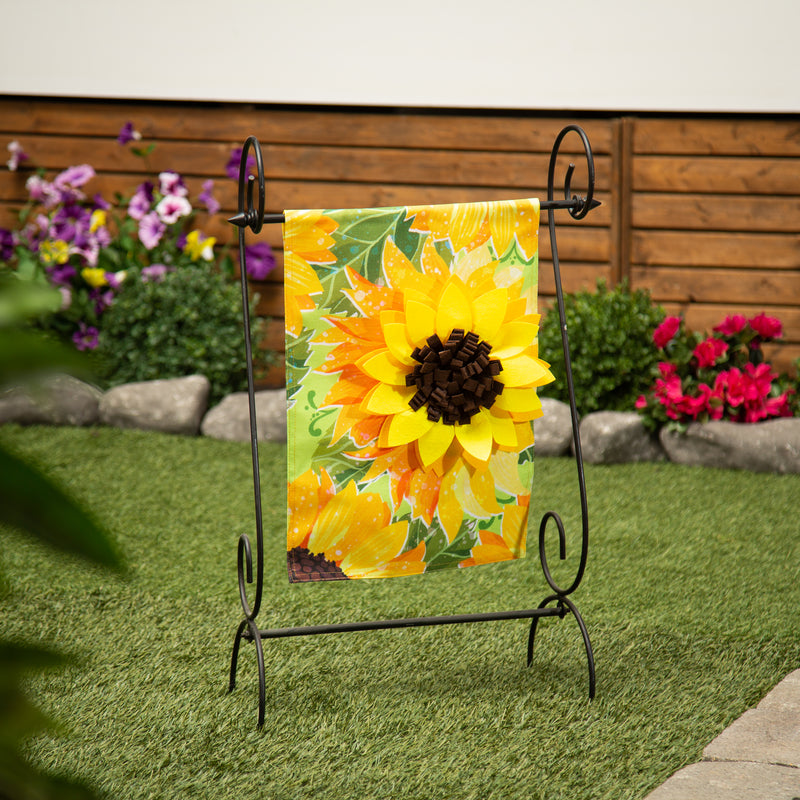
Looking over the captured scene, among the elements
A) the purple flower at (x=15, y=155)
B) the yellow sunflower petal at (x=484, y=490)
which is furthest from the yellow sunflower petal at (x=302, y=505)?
the purple flower at (x=15, y=155)

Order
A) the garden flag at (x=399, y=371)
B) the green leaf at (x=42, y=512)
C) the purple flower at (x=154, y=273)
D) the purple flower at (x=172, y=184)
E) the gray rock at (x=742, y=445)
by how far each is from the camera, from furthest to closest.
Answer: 1. the purple flower at (x=172, y=184)
2. the purple flower at (x=154, y=273)
3. the gray rock at (x=742, y=445)
4. the garden flag at (x=399, y=371)
5. the green leaf at (x=42, y=512)

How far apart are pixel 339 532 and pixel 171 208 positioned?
3323mm

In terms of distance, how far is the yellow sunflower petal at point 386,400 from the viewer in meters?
1.83

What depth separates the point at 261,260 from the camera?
15.6 ft

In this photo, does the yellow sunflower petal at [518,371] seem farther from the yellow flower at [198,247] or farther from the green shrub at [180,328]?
the yellow flower at [198,247]

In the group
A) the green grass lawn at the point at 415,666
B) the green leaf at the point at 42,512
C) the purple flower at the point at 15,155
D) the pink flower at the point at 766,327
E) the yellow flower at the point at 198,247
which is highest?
the purple flower at the point at 15,155

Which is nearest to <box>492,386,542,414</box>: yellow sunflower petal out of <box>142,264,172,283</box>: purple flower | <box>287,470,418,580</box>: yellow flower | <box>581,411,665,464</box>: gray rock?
<box>287,470,418,580</box>: yellow flower

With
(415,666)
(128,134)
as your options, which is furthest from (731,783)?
(128,134)

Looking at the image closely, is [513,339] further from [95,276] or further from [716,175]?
[95,276]

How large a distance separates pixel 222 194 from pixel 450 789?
3.95 m

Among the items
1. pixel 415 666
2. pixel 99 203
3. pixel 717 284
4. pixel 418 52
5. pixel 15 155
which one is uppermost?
pixel 418 52

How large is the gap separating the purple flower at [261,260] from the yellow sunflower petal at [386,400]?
3.08 meters

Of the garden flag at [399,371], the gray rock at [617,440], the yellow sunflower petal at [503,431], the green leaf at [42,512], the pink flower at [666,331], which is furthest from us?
the pink flower at [666,331]

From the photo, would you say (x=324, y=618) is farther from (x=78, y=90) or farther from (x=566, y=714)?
(x=78, y=90)
